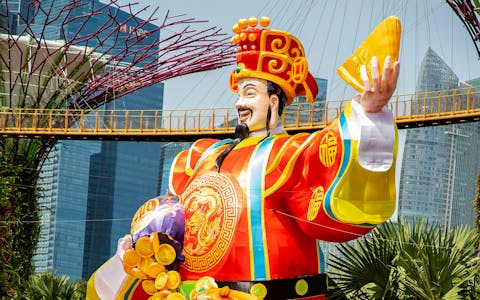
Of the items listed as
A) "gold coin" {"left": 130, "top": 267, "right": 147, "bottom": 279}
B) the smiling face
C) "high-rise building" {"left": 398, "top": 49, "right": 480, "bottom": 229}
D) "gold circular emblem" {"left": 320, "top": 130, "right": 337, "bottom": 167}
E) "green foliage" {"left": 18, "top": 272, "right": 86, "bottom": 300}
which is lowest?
"green foliage" {"left": 18, "top": 272, "right": 86, "bottom": 300}

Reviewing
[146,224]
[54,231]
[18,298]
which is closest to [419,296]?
[146,224]

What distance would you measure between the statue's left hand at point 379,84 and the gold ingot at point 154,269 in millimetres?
2138

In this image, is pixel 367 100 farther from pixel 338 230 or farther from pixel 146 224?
pixel 146 224

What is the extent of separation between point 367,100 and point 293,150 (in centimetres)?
104

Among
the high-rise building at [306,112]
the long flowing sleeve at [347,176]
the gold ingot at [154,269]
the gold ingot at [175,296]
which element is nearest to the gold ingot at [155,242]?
the gold ingot at [154,269]

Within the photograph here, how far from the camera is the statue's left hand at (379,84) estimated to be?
6.96m

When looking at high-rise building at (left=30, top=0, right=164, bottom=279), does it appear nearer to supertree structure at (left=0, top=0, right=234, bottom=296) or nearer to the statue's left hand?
supertree structure at (left=0, top=0, right=234, bottom=296)

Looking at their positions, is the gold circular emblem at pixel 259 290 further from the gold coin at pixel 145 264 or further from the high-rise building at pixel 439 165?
the high-rise building at pixel 439 165

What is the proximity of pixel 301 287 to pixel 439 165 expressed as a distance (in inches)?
3669

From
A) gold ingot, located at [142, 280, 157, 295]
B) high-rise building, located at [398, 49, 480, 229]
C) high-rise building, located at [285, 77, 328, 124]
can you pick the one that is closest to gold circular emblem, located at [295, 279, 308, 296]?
gold ingot, located at [142, 280, 157, 295]

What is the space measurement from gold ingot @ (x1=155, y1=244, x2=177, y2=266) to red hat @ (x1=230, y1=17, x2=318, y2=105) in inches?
61.5

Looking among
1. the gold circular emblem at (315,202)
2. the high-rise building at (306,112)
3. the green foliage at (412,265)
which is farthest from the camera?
the high-rise building at (306,112)

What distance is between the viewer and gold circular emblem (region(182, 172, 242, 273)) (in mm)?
7988

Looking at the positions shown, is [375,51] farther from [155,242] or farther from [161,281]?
[161,281]
